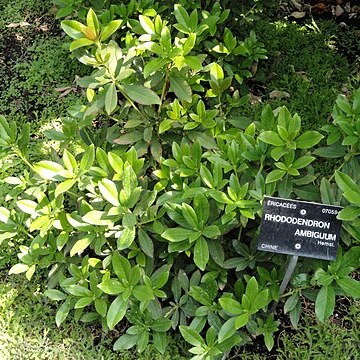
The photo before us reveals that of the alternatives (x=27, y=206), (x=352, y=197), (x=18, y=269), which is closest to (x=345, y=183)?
(x=352, y=197)

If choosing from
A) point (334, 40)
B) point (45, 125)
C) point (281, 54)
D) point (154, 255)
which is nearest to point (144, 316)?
point (154, 255)

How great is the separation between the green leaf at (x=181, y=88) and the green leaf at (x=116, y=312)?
0.91 m

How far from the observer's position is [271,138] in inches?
86.7

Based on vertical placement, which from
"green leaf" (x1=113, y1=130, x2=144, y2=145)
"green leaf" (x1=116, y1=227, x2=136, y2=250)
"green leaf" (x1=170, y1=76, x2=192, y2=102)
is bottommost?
"green leaf" (x1=116, y1=227, x2=136, y2=250)

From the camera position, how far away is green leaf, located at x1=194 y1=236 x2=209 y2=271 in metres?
2.22

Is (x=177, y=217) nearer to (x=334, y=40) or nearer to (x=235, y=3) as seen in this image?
(x=235, y=3)

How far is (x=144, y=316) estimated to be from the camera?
2436 mm

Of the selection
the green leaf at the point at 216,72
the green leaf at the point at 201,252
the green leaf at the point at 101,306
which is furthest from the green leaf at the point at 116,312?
the green leaf at the point at 216,72

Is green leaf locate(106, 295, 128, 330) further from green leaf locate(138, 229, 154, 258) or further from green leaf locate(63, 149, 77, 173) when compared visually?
green leaf locate(63, 149, 77, 173)

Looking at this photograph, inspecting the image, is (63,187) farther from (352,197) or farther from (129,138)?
(352,197)

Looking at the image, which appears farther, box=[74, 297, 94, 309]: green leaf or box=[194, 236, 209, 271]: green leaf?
box=[74, 297, 94, 309]: green leaf

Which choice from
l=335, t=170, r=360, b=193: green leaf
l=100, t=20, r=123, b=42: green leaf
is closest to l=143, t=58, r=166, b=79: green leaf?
l=100, t=20, r=123, b=42: green leaf

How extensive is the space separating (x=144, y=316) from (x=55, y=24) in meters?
2.75

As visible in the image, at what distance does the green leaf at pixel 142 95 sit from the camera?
7.83 feet
